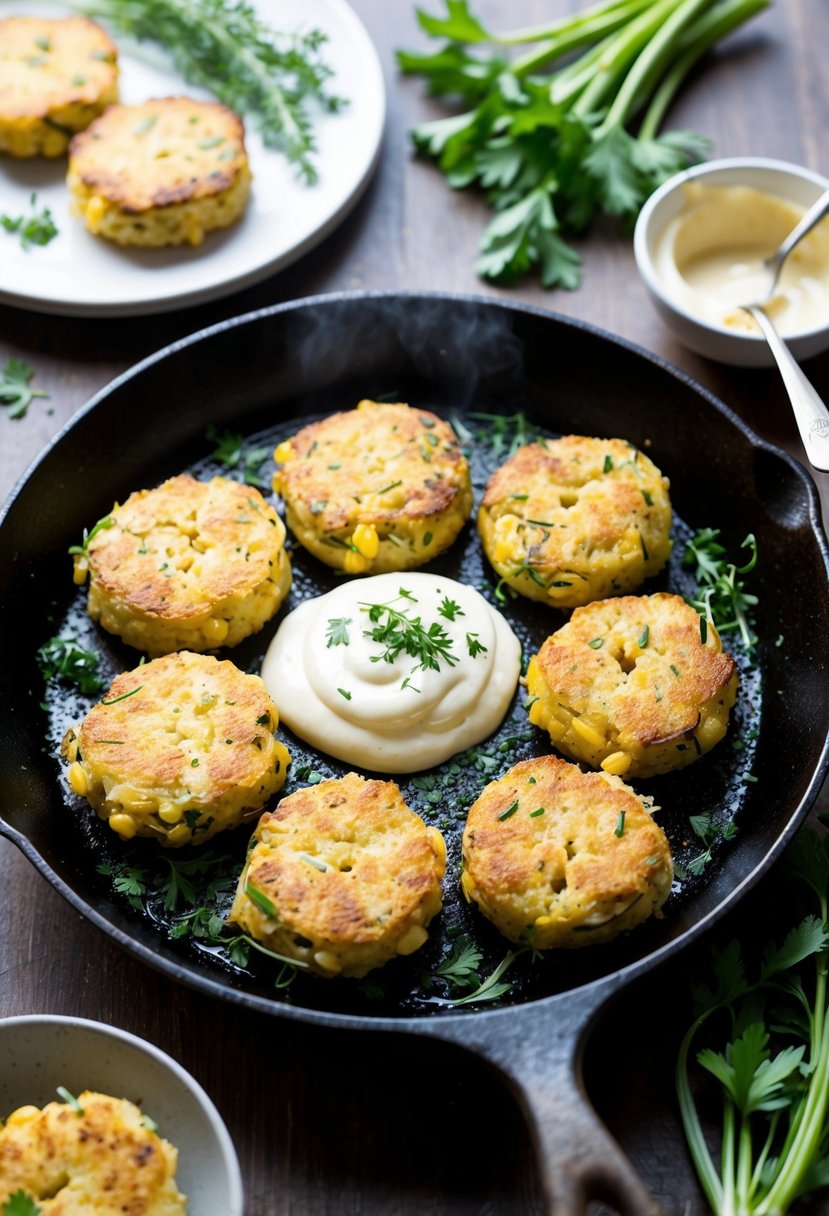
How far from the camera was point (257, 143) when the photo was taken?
4.82 metres

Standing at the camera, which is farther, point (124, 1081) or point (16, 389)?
point (16, 389)

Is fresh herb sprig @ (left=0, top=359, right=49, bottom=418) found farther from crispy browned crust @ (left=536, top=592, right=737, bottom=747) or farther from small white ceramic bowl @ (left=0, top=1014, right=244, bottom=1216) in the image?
small white ceramic bowl @ (left=0, top=1014, right=244, bottom=1216)

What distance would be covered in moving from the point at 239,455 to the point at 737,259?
1922mm

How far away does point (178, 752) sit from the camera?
3307 millimetres

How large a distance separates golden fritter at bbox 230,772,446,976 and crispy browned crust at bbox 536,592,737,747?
596mm

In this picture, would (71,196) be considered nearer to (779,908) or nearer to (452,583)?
(452,583)

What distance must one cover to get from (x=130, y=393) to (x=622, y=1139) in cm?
261

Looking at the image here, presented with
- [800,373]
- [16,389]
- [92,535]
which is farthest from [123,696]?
[800,373]

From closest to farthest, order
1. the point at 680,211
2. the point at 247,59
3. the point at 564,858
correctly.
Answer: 1. the point at 564,858
2. the point at 680,211
3. the point at 247,59

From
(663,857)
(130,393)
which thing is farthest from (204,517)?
(663,857)

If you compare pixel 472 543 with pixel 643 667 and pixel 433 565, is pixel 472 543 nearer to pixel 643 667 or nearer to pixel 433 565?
pixel 433 565

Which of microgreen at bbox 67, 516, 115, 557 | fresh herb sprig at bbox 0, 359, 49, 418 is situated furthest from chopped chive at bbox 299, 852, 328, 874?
fresh herb sprig at bbox 0, 359, 49, 418

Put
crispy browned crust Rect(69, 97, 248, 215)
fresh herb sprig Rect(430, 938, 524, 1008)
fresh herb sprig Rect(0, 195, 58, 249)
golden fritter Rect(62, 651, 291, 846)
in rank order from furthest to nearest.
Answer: fresh herb sprig Rect(0, 195, 58, 249) < crispy browned crust Rect(69, 97, 248, 215) < golden fritter Rect(62, 651, 291, 846) < fresh herb sprig Rect(430, 938, 524, 1008)

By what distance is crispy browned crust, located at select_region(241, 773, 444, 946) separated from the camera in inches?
119
